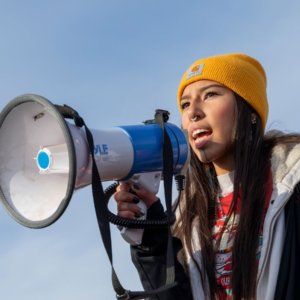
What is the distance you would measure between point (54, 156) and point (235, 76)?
55.1 inches

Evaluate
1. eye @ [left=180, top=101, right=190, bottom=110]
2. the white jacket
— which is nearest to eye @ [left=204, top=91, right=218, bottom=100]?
eye @ [left=180, top=101, right=190, bottom=110]

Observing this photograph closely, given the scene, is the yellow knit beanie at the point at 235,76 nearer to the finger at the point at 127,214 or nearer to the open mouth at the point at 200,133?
the open mouth at the point at 200,133

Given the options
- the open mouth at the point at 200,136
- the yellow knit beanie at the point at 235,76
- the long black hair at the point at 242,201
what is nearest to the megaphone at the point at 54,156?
the open mouth at the point at 200,136

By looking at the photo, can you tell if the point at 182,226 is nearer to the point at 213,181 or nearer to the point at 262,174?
the point at 213,181

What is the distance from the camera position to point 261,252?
10.1ft

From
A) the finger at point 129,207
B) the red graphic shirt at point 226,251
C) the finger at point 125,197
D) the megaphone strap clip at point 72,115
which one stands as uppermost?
the megaphone strap clip at point 72,115

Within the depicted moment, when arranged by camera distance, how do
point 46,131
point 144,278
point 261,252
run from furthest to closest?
point 144,278 < point 261,252 < point 46,131

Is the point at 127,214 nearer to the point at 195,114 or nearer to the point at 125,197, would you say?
the point at 125,197

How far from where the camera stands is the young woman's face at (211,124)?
337cm

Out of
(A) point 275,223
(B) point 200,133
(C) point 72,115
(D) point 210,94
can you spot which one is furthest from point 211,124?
(C) point 72,115

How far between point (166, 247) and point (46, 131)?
2.83ft

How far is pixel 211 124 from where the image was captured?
3.37m

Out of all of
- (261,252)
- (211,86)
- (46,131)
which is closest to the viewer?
(46,131)

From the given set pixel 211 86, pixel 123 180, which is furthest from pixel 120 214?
pixel 211 86
